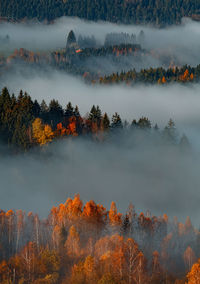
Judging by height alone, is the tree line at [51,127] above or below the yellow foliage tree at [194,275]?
above

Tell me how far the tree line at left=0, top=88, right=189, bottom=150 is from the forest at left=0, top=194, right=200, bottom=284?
1765 cm

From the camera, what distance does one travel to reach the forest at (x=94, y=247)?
9119cm

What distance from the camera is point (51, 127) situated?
438 ft

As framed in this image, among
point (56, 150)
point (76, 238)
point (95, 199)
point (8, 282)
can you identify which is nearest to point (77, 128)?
point (56, 150)

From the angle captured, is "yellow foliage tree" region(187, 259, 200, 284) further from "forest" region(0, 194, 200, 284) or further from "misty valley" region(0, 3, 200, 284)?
"misty valley" region(0, 3, 200, 284)

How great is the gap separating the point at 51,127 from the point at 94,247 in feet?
136

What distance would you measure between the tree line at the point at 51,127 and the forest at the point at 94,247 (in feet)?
57.9

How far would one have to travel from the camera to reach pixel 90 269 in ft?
299

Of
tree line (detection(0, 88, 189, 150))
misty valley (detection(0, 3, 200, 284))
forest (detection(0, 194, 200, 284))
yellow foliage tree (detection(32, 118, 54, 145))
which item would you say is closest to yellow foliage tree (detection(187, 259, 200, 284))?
forest (detection(0, 194, 200, 284))

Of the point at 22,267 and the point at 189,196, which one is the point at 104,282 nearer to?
the point at 22,267

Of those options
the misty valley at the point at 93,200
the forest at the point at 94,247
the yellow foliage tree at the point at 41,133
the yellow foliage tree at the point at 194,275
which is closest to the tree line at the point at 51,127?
the yellow foliage tree at the point at 41,133

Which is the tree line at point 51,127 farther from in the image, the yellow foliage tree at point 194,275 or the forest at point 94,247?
the yellow foliage tree at point 194,275

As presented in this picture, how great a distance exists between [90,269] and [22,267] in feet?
31.9

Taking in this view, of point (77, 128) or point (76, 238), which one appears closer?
point (76, 238)
